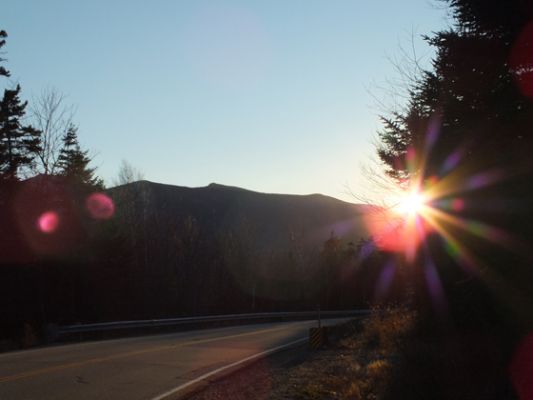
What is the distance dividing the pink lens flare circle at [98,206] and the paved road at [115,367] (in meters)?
20.8

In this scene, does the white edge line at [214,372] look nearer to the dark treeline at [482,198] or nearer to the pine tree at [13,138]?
the dark treeline at [482,198]

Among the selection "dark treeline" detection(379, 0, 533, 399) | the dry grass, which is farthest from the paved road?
"dark treeline" detection(379, 0, 533, 399)

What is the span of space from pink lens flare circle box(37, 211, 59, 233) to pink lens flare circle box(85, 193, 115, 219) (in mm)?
5551

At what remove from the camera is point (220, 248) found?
8062 cm

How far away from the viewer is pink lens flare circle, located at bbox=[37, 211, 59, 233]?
3281 centimetres

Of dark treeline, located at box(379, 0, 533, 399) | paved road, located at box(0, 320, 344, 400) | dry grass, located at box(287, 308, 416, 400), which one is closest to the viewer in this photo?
dark treeline, located at box(379, 0, 533, 399)

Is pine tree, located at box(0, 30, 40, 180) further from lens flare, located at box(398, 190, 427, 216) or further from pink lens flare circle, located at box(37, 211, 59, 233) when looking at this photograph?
lens flare, located at box(398, 190, 427, 216)

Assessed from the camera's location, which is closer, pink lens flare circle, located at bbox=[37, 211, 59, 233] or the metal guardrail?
the metal guardrail

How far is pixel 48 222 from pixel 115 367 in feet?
70.5

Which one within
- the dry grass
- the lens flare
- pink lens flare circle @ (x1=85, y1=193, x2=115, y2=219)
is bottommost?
the dry grass

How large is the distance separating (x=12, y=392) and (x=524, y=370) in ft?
26.2

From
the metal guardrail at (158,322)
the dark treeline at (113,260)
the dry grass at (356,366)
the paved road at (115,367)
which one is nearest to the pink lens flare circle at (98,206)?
the dark treeline at (113,260)

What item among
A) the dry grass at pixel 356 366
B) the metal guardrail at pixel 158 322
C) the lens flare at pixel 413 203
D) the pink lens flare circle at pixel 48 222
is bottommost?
the dry grass at pixel 356 366

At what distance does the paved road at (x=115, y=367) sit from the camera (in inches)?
422
